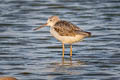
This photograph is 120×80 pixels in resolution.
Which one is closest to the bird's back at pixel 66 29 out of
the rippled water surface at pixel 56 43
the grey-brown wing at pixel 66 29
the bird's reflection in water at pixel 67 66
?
the grey-brown wing at pixel 66 29

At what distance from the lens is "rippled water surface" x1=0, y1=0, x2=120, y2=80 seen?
11250 mm

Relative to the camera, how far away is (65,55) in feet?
43.4

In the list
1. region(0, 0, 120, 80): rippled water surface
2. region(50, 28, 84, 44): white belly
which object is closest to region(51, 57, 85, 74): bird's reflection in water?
region(0, 0, 120, 80): rippled water surface

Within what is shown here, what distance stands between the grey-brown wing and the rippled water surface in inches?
23.9

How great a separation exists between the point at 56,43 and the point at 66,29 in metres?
1.57

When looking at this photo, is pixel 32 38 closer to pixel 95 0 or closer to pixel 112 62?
pixel 112 62

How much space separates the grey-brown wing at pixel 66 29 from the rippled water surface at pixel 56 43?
61cm

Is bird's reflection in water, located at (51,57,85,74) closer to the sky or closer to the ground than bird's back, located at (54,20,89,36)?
closer to the ground

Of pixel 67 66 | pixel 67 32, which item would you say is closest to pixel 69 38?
pixel 67 32

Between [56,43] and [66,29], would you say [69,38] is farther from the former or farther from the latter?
[56,43]

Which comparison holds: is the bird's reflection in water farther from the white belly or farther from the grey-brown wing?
the grey-brown wing

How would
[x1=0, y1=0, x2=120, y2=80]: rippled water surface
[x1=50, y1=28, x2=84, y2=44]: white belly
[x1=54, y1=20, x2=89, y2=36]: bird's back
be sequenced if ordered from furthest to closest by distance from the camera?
1. [x1=54, y1=20, x2=89, y2=36]: bird's back
2. [x1=50, y1=28, x2=84, y2=44]: white belly
3. [x1=0, y1=0, x2=120, y2=80]: rippled water surface

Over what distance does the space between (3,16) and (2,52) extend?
5658mm

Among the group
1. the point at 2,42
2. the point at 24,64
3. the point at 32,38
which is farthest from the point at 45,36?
the point at 24,64
